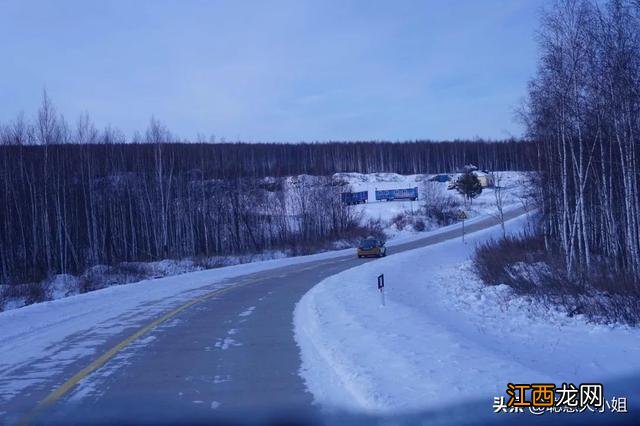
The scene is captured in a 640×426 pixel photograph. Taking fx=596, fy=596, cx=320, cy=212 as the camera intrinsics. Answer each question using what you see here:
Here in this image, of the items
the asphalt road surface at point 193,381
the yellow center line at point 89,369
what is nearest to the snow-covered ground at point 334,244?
the yellow center line at point 89,369

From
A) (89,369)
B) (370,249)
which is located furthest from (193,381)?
(370,249)

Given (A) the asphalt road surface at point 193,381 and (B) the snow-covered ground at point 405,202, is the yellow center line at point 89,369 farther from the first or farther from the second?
(B) the snow-covered ground at point 405,202

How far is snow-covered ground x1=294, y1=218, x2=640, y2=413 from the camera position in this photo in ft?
23.7

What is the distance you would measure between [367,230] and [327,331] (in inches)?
2155

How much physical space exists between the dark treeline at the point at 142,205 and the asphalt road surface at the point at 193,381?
26.9m

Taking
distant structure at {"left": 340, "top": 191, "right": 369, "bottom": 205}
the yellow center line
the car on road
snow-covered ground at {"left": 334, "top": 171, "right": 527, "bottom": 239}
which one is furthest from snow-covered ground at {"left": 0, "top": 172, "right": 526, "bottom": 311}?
the yellow center line

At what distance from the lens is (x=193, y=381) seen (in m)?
8.40

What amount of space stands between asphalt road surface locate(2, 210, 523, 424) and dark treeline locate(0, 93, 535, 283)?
26.9 m

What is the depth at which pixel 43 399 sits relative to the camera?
7.54m

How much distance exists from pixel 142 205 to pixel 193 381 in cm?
5098

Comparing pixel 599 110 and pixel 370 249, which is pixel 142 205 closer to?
pixel 370 249

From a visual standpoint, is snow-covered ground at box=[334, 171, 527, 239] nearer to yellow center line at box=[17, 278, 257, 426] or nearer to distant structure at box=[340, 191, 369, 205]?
distant structure at box=[340, 191, 369, 205]

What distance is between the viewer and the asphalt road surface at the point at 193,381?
6824 millimetres

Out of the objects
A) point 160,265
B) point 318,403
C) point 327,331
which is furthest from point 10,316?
point 160,265
